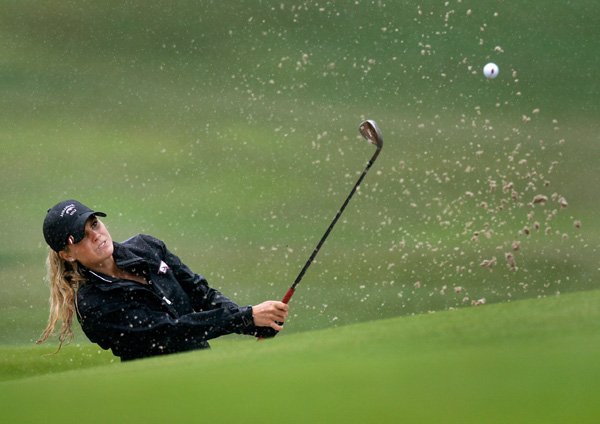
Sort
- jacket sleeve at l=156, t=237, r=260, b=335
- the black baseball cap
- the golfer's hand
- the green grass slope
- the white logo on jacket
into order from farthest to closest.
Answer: jacket sleeve at l=156, t=237, r=260, b=335
the white logo on jacket
the golfer's hand
the black baseball cap
the green grass slope

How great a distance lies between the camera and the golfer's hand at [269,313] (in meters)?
4.61

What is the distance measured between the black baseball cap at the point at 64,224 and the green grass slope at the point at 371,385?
1.33 metres

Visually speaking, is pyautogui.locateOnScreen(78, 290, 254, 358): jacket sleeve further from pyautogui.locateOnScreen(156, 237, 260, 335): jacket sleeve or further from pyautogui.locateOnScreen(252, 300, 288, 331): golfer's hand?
pyautogui.locateOnScreen(156, 237, 260, 335): jacket sleeve

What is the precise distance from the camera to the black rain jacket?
4492mm

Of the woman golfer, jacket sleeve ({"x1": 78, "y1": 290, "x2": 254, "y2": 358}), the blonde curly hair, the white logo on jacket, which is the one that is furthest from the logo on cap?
the white logo on jacket

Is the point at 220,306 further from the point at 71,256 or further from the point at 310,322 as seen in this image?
the point at 310,322

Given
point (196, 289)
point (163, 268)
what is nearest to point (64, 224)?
point (163, 268)

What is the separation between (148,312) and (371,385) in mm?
2271

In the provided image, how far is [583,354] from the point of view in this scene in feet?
8.25

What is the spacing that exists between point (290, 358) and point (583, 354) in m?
0.76

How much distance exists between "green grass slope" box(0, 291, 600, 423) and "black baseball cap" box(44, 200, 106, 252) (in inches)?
52.4

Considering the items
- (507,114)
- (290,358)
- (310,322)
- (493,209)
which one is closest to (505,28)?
(507,114)

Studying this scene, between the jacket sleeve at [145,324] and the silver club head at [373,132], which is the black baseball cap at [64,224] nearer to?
the jacket sleeve at [145,324]

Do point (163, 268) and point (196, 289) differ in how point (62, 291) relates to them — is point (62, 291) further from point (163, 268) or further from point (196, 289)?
point (196, 289)
